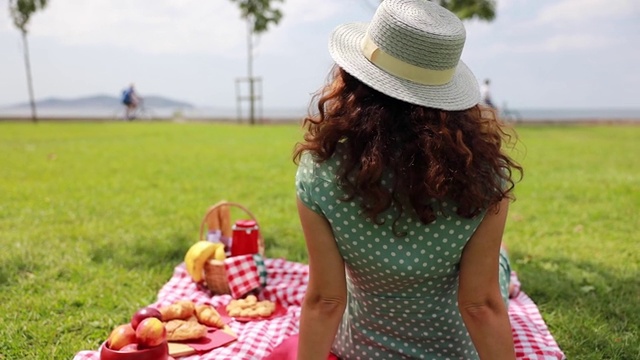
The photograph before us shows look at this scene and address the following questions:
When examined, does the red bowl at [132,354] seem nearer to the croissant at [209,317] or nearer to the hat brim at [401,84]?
the croissant at [209,317]

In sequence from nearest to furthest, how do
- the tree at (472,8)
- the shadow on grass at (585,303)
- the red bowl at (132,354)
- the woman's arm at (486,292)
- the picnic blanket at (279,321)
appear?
the woman's arm at (486,292) < the red bowl at (132,354) < the picnic blanket at (279,321) < the shadow on grass at (585,303) < the tree at (472,8)

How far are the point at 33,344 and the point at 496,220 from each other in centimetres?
225

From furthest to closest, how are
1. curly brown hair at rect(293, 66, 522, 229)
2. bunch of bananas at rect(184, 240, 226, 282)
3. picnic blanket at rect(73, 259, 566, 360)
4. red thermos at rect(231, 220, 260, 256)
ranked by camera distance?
red thermos at rect(231, 220, 260, 256) → bunch of bananas at rect(184, 240, 226, 282) → picnic blanket at rect(73, 259, 566, 360) → curly brown hair at rect(293, 66, 522, 229)

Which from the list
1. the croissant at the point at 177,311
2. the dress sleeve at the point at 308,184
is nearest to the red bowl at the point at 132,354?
the croissant at the point at 177,311

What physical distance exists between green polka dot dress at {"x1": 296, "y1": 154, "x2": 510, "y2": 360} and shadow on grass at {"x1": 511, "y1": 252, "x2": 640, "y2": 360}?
1.00 m

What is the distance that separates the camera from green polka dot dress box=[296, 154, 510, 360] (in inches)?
69.1

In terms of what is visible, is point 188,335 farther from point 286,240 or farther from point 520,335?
point 286,240

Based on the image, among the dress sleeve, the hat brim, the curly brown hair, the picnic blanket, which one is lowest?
the picnic blanket

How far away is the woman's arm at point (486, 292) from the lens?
68.7 inches

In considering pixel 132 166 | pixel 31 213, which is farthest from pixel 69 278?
pixel 132 166

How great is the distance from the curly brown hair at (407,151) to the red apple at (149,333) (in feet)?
3.53

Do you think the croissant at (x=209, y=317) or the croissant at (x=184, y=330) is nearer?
the croissant at (x=184, y=330)

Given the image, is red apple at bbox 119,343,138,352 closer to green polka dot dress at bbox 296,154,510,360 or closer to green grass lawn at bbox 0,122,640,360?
green grass lawn at bbox 0,122,640,360

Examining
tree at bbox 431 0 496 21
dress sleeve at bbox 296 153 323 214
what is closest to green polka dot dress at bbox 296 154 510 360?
dress sleeve at bbox 296 153 323 214
